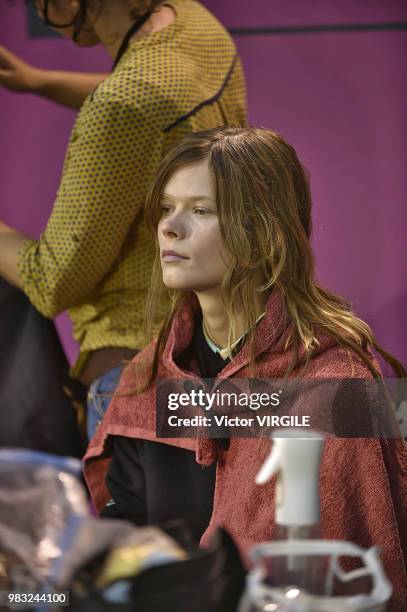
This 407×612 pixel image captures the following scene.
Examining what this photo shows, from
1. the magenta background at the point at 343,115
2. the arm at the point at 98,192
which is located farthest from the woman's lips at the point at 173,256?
the magenta background at the point at 343,115

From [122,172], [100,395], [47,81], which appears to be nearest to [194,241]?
[122,172]

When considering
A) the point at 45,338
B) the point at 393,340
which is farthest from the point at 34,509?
the point at 393,340

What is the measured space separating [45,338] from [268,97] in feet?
3.06

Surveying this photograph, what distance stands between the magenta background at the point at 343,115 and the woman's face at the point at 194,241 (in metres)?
0.97

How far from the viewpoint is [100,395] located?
1.65 meters

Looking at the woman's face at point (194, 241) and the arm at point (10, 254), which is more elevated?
the woman's face at point (194, 241)

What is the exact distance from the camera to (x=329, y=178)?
2.34 meters

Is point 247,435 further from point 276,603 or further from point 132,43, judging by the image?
point 132,43

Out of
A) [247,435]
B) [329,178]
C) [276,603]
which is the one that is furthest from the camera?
[329,178]

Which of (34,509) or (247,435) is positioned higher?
(34,509)

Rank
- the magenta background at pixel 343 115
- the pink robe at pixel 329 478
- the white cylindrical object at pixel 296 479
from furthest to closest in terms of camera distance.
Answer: the magenta background at pixel 343 115
the pink robe at pixel 329 478
the white cylindrical object at pixel 296 479

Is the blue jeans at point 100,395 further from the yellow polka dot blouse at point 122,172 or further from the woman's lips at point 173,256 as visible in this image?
the woman's lips at point 173,256

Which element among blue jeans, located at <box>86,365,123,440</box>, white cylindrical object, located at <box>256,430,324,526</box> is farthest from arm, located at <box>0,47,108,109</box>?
white cylindrical object, located at <box>256,430,324,526</box>

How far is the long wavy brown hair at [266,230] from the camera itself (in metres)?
1.36
